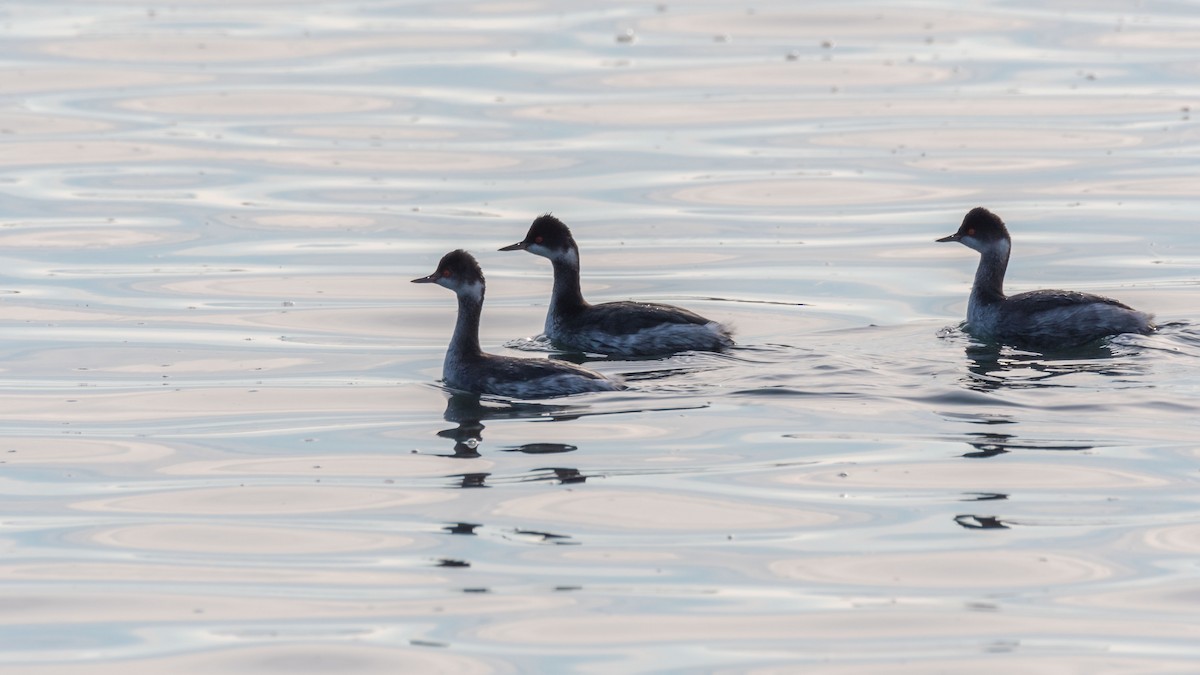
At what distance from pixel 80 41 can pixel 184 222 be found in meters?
10.9

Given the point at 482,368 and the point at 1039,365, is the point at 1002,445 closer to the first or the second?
the point at 1039,365

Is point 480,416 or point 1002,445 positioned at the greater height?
point 1002,445

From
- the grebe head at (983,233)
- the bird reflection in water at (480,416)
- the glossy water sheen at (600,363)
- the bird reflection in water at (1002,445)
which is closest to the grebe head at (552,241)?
the glossy water sheen at (600,363)

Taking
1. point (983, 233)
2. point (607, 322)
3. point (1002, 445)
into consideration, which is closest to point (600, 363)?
point (607, 322)

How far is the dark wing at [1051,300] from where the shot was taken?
1459 cm

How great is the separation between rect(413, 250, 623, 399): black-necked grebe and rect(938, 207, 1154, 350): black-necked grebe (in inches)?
135

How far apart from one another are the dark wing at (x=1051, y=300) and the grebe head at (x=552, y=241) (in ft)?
10.9

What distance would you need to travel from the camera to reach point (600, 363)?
569 inches

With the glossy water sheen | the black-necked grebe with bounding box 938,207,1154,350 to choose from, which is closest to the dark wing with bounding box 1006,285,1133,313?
the black-necked grebe with bounding box 938,207,1154,350

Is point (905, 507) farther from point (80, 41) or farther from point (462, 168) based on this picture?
point (80, 41)

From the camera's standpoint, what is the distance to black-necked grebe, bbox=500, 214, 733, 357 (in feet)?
47.0

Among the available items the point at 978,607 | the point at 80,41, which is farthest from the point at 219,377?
the point at 80,41

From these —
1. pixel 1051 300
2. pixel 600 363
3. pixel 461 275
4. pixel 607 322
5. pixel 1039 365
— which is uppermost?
pixel 1051 300

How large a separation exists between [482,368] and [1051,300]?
4.34 metres
